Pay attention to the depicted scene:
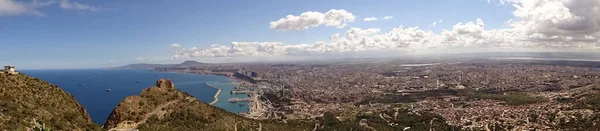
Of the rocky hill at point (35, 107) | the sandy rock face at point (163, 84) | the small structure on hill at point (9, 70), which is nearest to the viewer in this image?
the rocky hill at point (35, 107)

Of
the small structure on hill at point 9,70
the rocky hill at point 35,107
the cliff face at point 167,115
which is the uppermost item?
the small structure on hill at point 9,70

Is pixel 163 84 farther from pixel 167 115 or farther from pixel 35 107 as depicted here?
pixel 35 107

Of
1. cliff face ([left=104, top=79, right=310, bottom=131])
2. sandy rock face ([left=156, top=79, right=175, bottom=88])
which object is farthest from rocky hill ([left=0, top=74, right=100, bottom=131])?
sandy rock face ([left=156, top=79, right=175, bottom=88])

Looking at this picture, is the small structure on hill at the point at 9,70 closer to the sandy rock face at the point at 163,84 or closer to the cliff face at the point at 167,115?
the cliff face at the point at 167,115

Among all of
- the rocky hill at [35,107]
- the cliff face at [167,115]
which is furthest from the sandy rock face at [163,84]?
the rocky hill at [35,107]

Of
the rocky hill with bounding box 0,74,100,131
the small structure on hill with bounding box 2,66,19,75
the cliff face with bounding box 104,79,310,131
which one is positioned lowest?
the cliff face with bounding box 104,79,310,131

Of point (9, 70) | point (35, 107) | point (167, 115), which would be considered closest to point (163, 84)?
point (167, 115)

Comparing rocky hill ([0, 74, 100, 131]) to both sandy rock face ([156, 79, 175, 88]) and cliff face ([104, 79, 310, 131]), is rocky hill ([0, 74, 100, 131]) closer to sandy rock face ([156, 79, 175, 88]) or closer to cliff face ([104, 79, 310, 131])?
cliff face ([104, 79, 310, 131])
